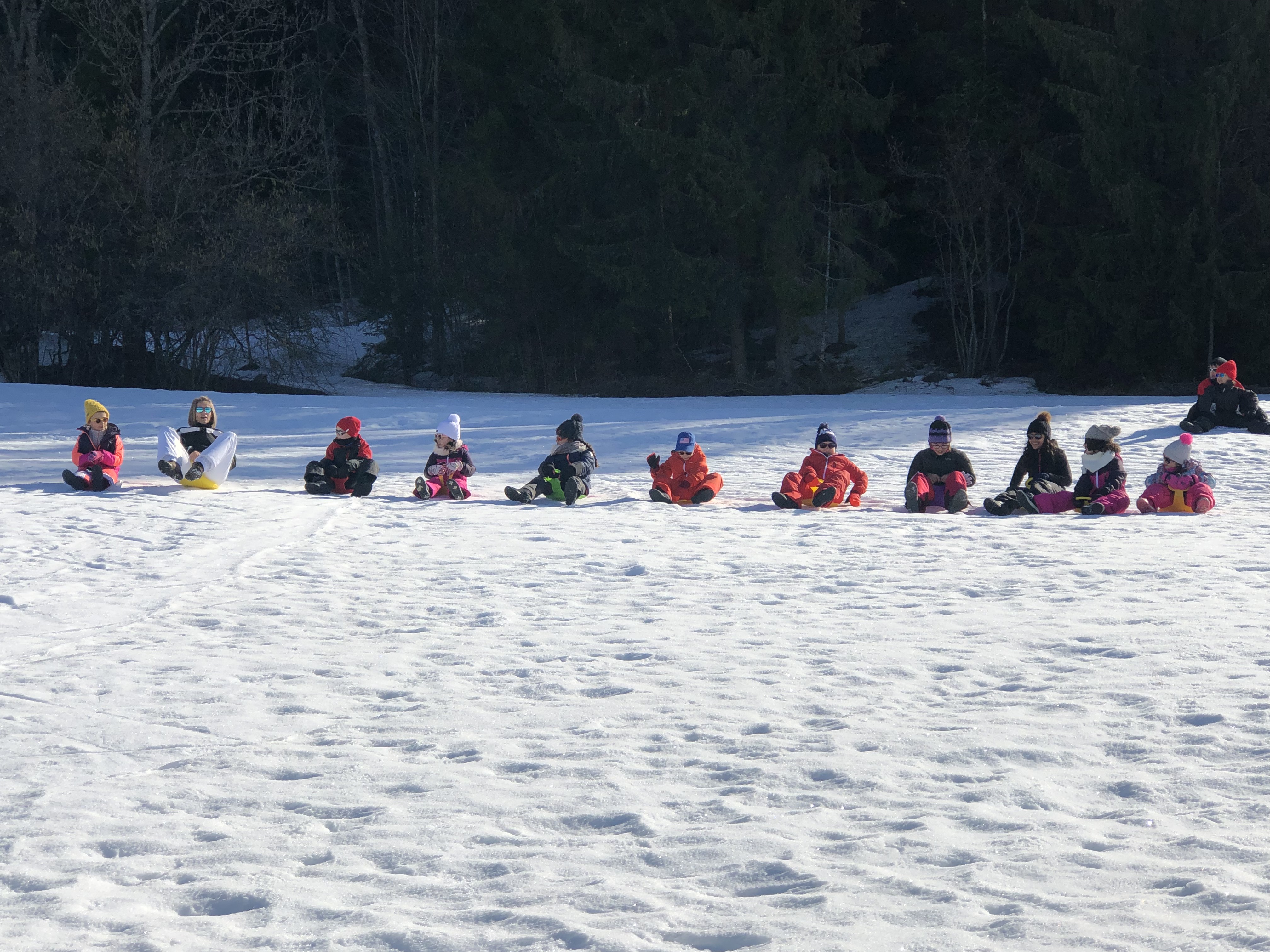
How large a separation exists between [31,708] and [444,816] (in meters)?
2.33

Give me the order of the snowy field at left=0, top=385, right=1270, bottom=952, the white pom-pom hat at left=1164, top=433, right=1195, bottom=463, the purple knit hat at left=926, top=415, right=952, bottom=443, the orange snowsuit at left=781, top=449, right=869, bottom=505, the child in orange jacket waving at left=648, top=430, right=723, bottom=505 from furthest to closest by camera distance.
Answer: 1. the child in orange jacket waving at left=648, top=430, right=723, bottom=505
2. the orange snowsuit at left=781, top=449, right=869, bottom=505
3. the purple knit hat at left=926, top=415, right=952, bottom=443
4. the white pom-pom hat at left=1164, top=433, right=1195, bottom=463
5. the snowy field at left=0, top=385, right=1270, bottom=952

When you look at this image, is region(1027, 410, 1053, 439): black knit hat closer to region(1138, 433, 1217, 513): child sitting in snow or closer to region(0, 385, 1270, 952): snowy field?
region(1138, 433, 1217, 513): child sitting in snow

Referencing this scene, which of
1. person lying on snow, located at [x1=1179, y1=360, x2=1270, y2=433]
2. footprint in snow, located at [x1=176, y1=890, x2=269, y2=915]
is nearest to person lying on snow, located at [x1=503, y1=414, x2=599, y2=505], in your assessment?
footprint in snow, located at [x1=176, y1=890, x2=269, y2=915]

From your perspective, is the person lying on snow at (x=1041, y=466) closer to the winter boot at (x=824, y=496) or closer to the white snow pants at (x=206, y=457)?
the winter boot at (x=824, y=496)

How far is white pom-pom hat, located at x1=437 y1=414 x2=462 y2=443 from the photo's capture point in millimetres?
11992

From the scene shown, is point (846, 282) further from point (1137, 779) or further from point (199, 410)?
point (1137, 779)

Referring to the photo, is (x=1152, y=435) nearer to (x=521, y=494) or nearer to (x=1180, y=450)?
(x=1180, y=450)

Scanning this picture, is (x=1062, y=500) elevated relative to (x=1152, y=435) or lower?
lower

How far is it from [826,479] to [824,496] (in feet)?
1.15

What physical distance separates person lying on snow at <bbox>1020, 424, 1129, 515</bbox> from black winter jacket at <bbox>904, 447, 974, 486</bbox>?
666 millimetres

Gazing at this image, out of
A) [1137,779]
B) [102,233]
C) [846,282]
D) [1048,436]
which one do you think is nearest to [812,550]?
[1048,436]

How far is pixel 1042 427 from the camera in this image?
37.0 ft

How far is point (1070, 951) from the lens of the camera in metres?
3.14

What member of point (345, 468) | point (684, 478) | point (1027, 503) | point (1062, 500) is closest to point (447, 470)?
point (345, 468)
